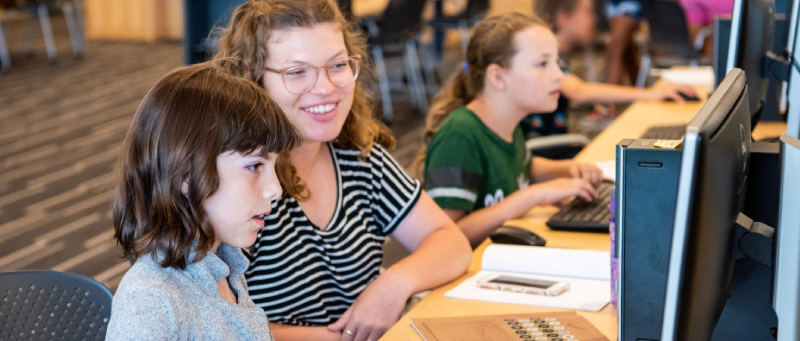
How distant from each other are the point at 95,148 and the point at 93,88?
5.96 ft

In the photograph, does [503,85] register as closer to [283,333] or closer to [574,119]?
[283,333]

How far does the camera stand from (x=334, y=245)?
138cm

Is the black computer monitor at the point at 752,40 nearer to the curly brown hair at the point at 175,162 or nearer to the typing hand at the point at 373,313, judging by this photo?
the typing hand at the point at 373,313

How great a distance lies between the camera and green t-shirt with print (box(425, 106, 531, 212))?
1722 mm

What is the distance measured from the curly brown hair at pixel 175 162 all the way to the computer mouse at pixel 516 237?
26.5 inches

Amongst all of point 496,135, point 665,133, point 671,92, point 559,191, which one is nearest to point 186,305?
point 559,191

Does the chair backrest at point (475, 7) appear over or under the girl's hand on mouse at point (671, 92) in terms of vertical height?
over

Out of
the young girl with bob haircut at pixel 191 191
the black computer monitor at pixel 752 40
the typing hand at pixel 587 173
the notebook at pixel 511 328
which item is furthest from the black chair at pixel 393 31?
the young girl with bob haircut at pixel 191 191

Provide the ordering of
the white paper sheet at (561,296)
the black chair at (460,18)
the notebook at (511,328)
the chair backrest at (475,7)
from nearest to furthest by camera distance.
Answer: the notebook at (511,328), the white paper sheet at (561,296), the black chair at (460,18), the chair backrest at (475,7)

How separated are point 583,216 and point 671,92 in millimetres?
1307

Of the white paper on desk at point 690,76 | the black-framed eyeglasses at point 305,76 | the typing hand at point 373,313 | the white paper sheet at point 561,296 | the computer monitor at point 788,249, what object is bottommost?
the typing hand at point 373,313

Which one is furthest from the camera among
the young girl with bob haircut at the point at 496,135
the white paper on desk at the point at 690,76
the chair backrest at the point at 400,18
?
the chair backrest at the point at 400,18

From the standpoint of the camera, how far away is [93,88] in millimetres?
6121

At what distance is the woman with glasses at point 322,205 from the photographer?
1.30 metres
